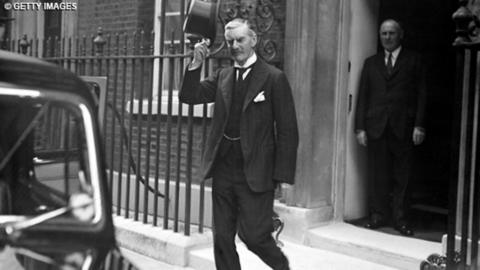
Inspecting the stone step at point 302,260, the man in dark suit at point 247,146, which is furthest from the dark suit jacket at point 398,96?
the man in dark suit at point 247,146

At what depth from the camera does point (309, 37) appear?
6.13 meters

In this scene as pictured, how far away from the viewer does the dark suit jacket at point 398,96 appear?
605cm

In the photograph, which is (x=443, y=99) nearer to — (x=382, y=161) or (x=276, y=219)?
(x=382, y=161)

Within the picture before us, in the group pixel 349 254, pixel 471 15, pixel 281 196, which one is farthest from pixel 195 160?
pixel 471 15

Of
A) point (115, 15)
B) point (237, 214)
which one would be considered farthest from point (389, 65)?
point (115, 15)

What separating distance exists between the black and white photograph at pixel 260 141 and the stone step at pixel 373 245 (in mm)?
15

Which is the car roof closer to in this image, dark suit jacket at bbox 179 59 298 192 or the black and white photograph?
the black and white photograph

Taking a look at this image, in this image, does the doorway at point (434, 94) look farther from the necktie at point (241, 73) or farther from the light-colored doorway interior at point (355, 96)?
the necktie at point (241, 73)

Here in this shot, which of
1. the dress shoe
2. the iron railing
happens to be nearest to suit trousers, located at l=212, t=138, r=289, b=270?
the iron railing

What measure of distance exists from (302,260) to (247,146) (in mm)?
1569

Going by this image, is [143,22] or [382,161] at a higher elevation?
[143,22]

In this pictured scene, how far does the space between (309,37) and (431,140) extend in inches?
85.5

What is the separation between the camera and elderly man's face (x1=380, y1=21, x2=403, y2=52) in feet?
20.2

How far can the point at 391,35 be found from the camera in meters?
6.15
